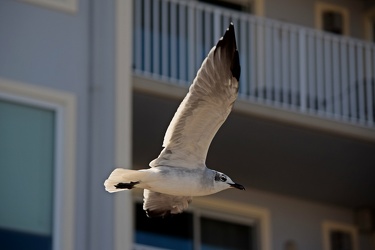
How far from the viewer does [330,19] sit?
866 inches

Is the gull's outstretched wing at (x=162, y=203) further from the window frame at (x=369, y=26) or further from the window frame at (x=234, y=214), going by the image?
the window frame at (x=369, y=26)

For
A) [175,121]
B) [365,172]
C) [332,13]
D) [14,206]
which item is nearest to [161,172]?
[175,121]

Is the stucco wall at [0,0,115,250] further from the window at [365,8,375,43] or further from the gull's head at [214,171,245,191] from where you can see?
the window at [365,8,375,43]

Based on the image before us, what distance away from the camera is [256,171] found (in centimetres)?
1984

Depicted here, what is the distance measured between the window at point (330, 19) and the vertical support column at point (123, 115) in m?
3.74

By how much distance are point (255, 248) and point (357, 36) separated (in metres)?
3.33

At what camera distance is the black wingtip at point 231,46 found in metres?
14.2

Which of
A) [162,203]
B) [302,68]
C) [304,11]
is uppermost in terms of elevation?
[304,11]

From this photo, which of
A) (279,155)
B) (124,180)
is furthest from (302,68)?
(124,180)

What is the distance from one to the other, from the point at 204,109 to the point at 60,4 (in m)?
4.18

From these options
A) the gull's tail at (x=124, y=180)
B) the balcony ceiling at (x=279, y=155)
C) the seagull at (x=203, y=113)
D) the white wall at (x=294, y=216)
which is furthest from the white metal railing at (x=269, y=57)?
the gull's tail at (x=124, y=180)

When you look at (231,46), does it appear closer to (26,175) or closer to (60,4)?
(26,175)

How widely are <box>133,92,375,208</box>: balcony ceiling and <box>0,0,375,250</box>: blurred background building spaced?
0.06 ft

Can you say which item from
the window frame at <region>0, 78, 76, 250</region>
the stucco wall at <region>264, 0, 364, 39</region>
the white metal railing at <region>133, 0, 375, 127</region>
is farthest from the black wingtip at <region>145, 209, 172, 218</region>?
the stucco wall at <region>264, 0, 364, 39</region>
